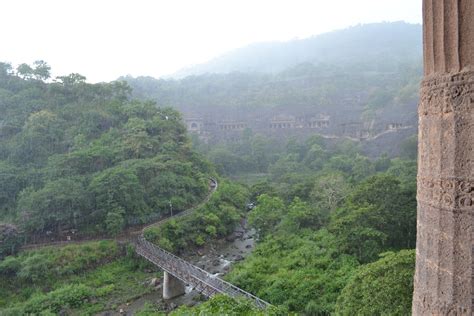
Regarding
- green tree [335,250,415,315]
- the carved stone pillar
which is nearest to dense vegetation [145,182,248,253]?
green tree [335,250,415,315]

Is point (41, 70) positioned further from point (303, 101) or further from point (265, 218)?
point (303, 101)

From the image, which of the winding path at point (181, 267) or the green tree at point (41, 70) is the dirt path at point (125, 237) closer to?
the winding path at point (181, 267)

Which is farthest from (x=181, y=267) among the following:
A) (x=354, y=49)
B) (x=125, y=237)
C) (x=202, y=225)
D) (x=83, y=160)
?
(x=354, y=49)

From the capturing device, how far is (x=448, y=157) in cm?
491

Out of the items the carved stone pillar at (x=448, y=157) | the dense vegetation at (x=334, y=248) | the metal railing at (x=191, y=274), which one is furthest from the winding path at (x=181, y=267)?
the carved stone pillar at (x=448, y=157)

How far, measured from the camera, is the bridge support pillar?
21.3 meters

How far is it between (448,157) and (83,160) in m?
28.6

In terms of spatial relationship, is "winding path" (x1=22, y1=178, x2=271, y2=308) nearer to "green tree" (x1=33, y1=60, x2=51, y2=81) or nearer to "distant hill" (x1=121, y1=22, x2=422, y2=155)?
"green tree" (x1=33, y1=60, x2=51, y2=81)

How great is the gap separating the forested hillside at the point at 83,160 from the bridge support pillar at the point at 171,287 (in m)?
6.66

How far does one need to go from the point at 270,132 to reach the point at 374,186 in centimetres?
4692

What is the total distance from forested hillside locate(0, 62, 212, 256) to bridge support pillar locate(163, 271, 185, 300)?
6655mm

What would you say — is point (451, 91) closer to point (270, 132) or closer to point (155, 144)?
point (155, 144)

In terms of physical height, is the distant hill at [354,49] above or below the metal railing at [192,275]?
above

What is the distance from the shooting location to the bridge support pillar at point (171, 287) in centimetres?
2131
